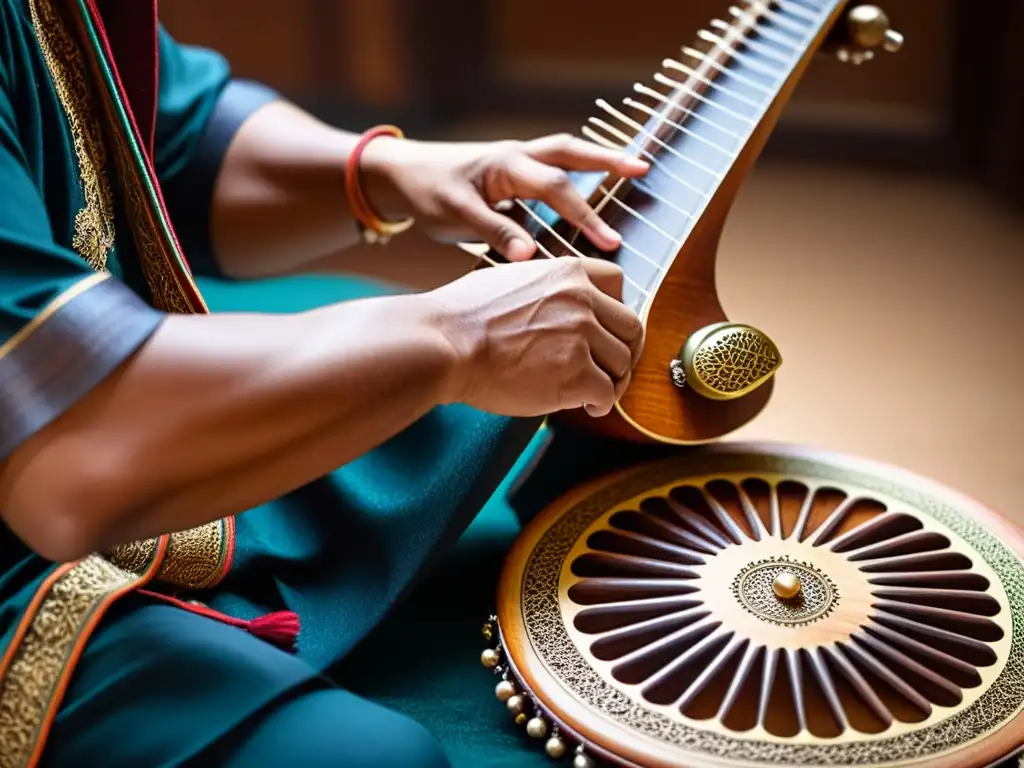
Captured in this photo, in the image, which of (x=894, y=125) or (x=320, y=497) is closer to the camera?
(x=320, y=497)

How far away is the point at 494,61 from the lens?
3.60 m

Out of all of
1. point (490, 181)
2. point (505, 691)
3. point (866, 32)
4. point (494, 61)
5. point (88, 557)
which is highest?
point (866, 32)

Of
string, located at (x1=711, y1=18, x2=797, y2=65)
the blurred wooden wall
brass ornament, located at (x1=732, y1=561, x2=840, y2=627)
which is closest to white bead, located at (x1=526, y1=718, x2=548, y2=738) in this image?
brass ornament, located at (x1=732, y1=561, x2=840, y2=627)

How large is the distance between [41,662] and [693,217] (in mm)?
716

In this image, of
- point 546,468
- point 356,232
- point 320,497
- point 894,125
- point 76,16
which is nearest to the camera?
point 76,16

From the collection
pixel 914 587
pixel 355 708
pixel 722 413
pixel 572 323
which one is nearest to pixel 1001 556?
pixel 914 587

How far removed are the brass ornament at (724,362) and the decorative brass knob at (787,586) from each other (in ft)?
0.70

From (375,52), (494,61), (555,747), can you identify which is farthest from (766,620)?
(494,61)

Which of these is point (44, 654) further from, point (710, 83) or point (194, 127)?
point (710, 83)

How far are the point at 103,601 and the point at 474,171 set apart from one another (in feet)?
2.05

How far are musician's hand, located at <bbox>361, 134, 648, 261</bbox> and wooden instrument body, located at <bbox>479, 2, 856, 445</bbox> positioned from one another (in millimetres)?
27

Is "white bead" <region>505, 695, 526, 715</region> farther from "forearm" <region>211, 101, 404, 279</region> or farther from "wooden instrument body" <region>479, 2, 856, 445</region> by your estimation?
"forearm" <region>211, 101, 404, 279</region>

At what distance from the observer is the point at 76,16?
96cm

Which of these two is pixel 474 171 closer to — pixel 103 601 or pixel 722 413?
pixel 722 413
